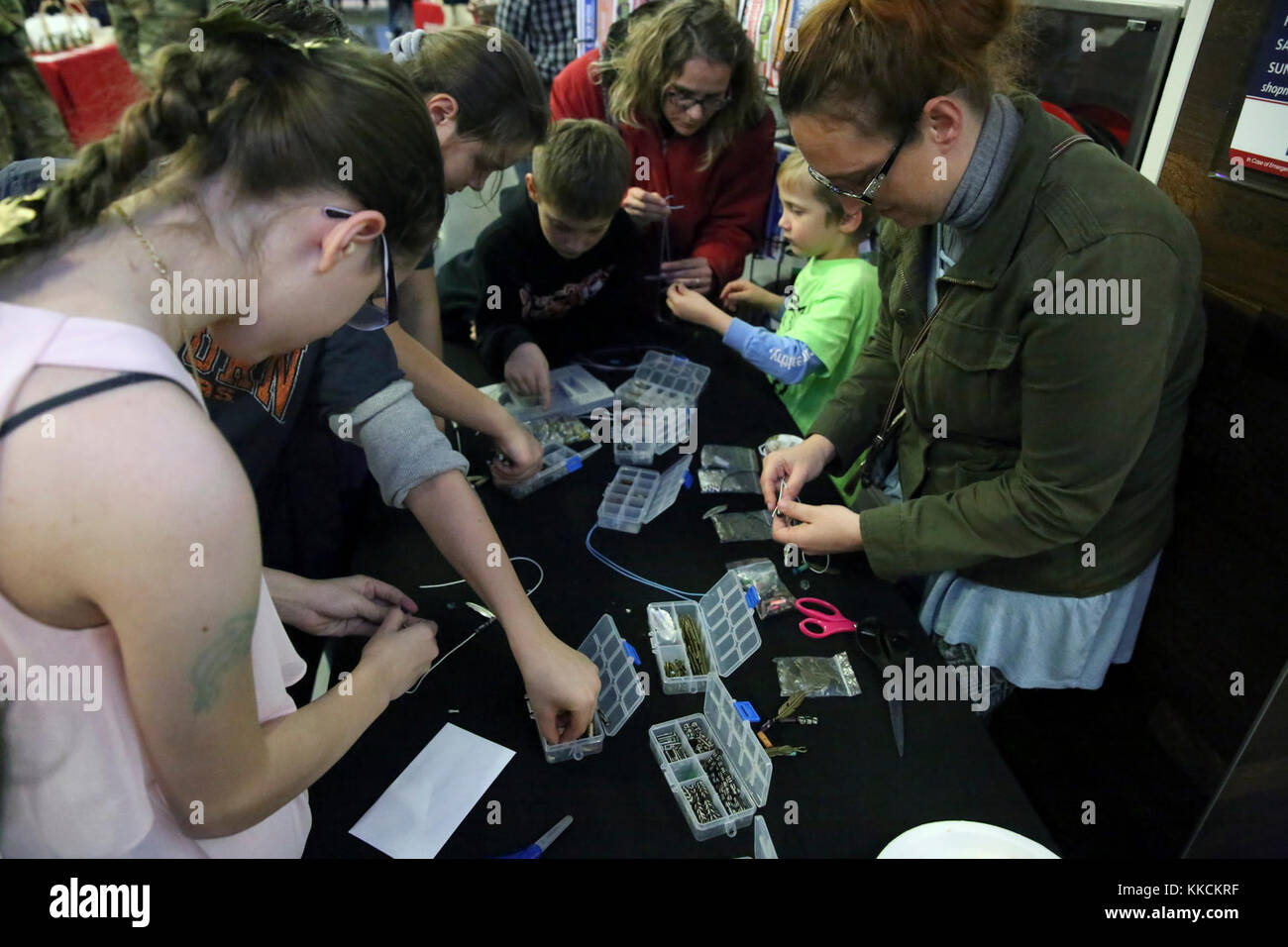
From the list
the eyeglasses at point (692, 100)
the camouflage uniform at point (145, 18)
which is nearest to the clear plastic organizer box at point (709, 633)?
the eyeglasses at point (692, 100)

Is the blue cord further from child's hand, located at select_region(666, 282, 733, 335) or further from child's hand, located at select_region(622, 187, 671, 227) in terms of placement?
child's hand, located at select_region(622, 187, 671, 227)

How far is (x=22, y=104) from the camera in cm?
352

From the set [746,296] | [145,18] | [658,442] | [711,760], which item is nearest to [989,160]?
[658,442]

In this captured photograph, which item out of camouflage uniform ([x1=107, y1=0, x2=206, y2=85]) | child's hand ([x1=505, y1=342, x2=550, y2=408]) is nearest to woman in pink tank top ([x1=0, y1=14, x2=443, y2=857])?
child's hand ([x1=505, y1=342, x2=550, y2=408])

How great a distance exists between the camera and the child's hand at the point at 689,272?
8.37 feet

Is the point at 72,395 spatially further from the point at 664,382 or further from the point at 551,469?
the point at 664,382

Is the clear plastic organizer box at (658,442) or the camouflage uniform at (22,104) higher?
the camouflage uniform at (22,104)

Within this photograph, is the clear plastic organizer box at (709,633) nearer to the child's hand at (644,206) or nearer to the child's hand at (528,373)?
the child's hand at (528,373)

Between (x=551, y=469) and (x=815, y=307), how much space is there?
933 mm

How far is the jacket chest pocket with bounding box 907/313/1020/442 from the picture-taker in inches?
50.6

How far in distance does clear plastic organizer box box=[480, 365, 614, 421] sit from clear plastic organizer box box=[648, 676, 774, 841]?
37.4 inches

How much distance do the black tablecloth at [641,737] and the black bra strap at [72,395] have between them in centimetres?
67

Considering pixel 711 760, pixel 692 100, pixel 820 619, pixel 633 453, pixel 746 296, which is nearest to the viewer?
pixel 711 760

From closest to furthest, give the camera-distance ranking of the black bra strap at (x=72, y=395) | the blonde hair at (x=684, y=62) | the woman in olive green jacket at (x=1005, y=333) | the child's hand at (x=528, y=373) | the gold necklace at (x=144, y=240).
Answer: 1. the black bra strap at (x=72, y=395)
2. the gold necklace at (x=144, y=240)
3. the woman in olive green jacket at (x=1005, y=333)
4. the child's hand at (x=528, y=373)
5. the blonde hair at (x=684, y=62)
